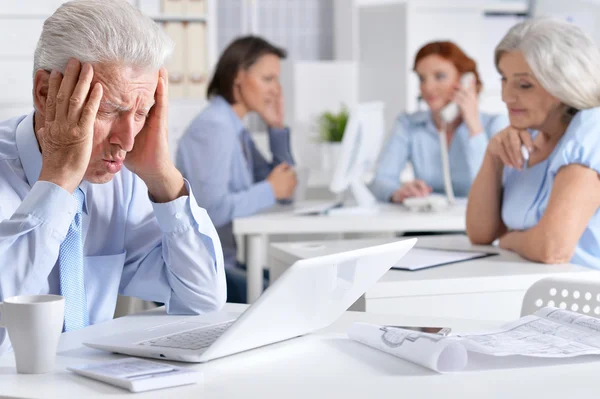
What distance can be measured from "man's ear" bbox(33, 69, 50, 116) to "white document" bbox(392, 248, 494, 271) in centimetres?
100

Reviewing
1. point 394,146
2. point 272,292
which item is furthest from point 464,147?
point 272,292

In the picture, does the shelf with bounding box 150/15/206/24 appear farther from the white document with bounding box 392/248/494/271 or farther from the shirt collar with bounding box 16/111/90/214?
the shirt collar with bounding box 16/111/90/214

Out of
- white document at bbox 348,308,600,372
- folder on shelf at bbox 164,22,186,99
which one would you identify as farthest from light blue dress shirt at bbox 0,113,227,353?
folder on shelf at bbox 164,22,186,99

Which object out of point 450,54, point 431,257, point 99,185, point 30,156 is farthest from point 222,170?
point 30,156

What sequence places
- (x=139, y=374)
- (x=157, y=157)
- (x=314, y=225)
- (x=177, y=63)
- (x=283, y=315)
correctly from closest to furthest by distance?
(x=139, y=374) → (x=283, y=315) → (x=157, y=157) → (x=314, y=225) → (x=177, y=63)

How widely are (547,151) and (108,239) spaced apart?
1344mm

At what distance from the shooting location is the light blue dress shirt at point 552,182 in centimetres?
232

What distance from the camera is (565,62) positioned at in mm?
2389

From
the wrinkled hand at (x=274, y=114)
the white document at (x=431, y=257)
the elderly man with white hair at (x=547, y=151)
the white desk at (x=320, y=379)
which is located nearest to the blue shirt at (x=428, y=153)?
the wrinkled hand at (x=274, y=114)

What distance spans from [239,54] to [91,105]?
2.47 metres

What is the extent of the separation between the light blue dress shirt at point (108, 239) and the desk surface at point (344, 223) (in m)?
1.39

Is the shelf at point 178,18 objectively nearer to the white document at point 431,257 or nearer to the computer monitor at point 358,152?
the computer monitor at point 358,152

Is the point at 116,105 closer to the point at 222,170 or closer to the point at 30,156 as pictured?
the point at 30,156

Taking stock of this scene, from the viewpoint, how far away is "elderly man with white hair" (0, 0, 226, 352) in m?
1.40
